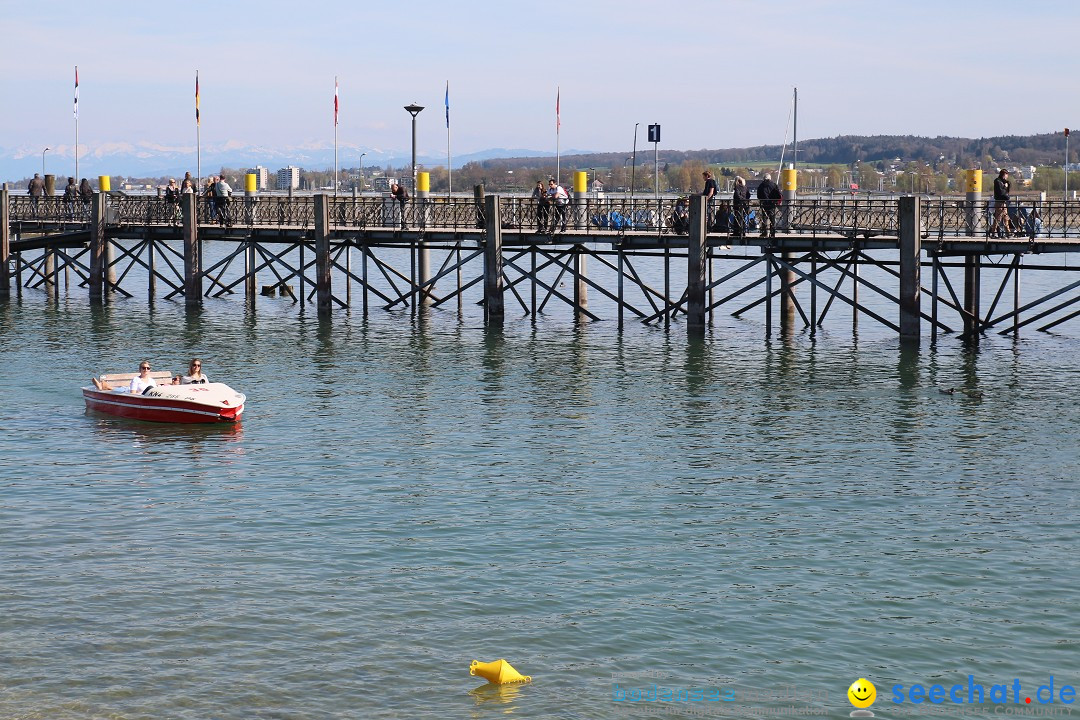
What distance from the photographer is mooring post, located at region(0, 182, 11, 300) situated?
188ft

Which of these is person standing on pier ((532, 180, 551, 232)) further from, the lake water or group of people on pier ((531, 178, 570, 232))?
the lake water

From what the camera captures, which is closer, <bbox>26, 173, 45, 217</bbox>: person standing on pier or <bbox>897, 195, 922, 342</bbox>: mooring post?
<bbox>897, 195, 922, 342</bbox>: mooring post

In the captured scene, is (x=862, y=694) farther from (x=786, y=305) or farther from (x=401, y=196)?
(x=401, y=196)

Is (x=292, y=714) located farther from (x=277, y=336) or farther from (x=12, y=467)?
(x=277, y=336)

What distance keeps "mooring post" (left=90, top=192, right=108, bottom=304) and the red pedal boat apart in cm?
2340

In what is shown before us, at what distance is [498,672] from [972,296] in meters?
33.2

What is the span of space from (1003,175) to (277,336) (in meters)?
23.8

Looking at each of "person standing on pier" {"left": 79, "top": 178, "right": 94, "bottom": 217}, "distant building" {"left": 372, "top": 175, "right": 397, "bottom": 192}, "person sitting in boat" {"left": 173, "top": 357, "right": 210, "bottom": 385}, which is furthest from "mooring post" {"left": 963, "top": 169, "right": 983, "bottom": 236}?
"person standing on pier" {"left": 79, "top": 178, "right": 94, "bottom": 217}

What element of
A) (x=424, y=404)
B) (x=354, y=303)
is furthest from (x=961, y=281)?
(x=424, y=404)

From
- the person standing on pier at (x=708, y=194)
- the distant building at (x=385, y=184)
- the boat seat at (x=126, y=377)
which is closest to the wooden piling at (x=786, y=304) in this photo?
the person standing on pier at (x=708, y=194)

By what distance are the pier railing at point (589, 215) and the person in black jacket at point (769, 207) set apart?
0.22 m

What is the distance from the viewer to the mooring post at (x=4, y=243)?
5734cm

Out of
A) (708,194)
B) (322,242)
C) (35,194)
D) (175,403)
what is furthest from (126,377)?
(35,194)

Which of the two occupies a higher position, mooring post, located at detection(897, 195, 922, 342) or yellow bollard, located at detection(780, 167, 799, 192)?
yellow bollard, located at detection(780, 167, 799, 192)
